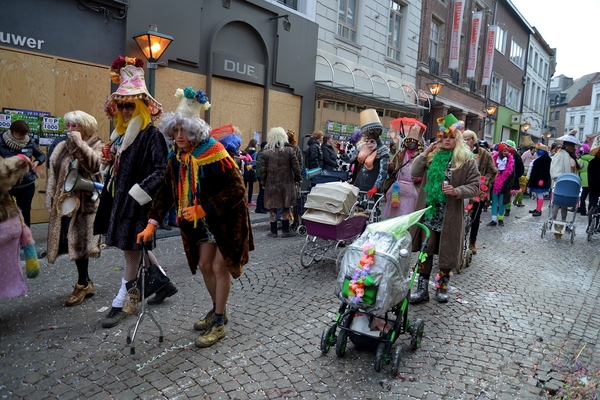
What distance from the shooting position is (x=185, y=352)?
11.4 ft

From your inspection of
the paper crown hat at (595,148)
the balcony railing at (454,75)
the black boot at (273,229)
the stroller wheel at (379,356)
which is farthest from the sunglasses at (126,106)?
the balcony railing at (454,75)

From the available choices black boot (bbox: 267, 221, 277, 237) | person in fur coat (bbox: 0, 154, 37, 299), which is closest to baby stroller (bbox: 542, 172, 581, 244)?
black boot (bbox: 267, 221, 277, 237)

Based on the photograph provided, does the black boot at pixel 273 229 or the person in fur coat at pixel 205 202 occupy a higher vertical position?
the person in fur coat at pixel 205 202

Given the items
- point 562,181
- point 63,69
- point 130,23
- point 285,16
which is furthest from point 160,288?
point 285,16

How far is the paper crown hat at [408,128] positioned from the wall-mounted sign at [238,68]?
6219 mm

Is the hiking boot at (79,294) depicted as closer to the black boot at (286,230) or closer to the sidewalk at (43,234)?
the sidewalk at (43,234)

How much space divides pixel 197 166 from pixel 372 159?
3.37 meters

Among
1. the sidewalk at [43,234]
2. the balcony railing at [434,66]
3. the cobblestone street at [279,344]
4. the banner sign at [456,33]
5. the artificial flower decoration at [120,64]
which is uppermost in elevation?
the banner sign at [456,33]

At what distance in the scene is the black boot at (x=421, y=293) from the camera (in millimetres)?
4785

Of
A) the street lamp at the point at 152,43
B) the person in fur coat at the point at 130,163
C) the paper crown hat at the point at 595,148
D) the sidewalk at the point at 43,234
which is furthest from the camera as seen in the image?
the paper crown hat at the point at 595,148

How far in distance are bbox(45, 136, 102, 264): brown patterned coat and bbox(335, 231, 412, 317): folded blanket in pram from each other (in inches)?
104

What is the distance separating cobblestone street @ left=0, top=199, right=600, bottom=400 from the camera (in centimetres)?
307

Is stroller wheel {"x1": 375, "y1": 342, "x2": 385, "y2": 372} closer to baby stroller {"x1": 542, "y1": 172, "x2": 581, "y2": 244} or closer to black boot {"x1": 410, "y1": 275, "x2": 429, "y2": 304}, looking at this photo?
black boot {"x1": 410, "y1": 275, "x2": 429, "y2": 304}

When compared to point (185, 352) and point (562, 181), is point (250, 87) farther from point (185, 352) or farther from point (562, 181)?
point (185, 352)
